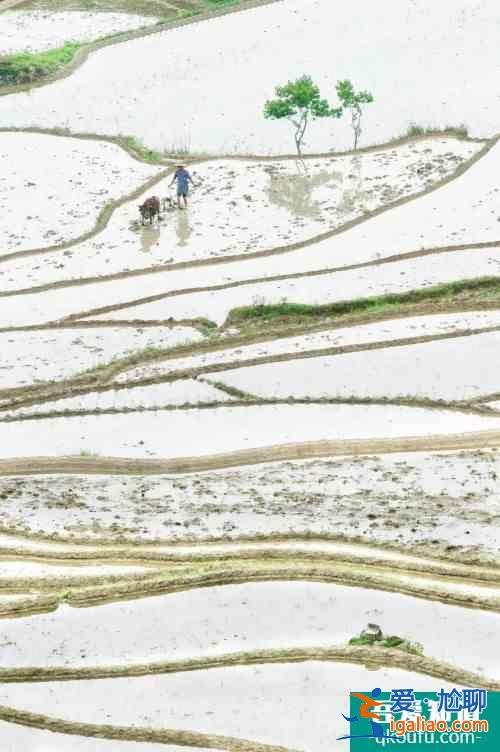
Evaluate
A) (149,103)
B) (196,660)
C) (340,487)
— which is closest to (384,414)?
(340,487)

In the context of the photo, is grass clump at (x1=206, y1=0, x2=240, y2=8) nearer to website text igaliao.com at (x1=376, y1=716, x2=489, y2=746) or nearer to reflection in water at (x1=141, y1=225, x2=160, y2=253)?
Answer: reflection in water at (x1=141, y1=225, x2=160, y2=253)

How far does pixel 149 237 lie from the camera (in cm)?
1756

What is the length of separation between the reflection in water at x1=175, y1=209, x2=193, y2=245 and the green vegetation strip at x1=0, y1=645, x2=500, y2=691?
880 cm

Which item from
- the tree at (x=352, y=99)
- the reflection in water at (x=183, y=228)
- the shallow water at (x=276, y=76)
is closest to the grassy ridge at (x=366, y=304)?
the reflection in water at (x=183, y=228)

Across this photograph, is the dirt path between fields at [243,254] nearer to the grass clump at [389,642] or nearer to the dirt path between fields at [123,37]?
the dirt path between fields at [123,37]

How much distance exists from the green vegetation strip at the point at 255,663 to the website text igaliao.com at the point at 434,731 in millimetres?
696

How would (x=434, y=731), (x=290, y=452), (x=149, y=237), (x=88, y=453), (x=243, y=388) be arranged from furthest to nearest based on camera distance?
1. (x=149, y=237)
2. (x=243, y=388)
3. (x=88, y=453)
4. (x=290, y=452)
5. (x=434, y=731)

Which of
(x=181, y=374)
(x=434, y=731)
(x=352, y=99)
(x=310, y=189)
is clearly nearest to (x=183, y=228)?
(x=310, y=189)

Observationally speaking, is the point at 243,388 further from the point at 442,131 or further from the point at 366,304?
the point at 442,131

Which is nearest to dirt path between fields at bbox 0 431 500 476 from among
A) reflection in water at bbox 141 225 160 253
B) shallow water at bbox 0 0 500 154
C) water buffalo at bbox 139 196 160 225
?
reflection in water at bbox 141 225 160 253

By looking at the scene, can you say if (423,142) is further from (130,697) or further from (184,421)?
(130,697)

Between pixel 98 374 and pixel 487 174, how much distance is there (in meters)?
6.28

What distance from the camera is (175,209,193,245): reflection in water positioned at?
1741cm

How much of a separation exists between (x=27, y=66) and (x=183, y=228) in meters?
6.81
